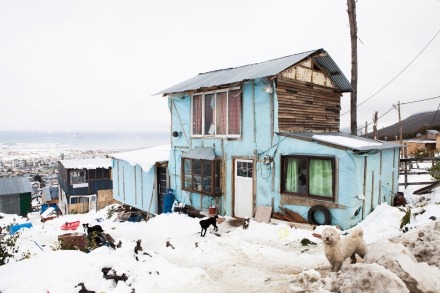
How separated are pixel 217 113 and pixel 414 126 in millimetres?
79193

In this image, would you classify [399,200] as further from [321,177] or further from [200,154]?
[200,154]

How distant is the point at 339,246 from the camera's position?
19.7 feet

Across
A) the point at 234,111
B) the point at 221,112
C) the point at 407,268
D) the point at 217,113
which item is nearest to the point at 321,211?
the point at 234,111

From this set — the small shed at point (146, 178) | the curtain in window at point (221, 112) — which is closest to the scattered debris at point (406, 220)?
the curtain in window at point (221, 112)

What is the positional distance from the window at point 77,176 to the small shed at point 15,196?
508cm

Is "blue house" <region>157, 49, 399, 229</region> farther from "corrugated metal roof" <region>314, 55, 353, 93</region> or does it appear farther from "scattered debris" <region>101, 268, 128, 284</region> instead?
"scattered debris" <region>101, 268, 128, 284</region>

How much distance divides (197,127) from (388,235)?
9.67 meters

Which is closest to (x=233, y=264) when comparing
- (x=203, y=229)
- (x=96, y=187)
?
(x=203, y=229)

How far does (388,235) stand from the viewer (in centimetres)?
877

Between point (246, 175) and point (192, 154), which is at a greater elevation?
point (192, 154)

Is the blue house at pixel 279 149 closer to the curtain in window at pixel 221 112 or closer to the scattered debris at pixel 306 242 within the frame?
the curtain in window at pixel 221 112

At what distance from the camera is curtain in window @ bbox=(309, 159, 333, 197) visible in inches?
419

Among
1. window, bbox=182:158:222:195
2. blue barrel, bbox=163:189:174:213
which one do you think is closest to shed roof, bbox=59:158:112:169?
blue barrel, bbox=163:189:174:213

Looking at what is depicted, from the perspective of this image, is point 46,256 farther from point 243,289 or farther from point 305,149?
point 305,149
